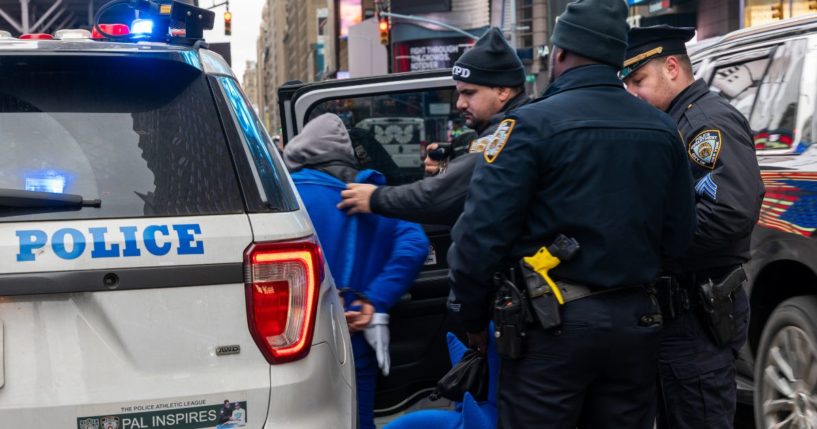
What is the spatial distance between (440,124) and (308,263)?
3.09 meters

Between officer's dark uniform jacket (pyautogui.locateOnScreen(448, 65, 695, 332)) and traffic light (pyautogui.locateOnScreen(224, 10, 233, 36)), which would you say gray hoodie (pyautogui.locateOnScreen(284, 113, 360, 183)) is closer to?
officer's dark uniform jacket (pyautogui.locateOnScreen(448, 65, 695, 332))

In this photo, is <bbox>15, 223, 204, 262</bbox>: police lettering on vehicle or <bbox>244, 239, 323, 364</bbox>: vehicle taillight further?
<bbox>244, 239, 323, 364</bbox>: vehicle taillight

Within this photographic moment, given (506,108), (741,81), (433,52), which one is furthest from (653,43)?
(433,52)

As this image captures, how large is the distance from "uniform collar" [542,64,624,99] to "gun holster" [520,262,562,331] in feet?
1.96

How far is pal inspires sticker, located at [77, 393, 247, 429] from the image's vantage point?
99.7 inches

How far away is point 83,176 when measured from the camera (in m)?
2.62

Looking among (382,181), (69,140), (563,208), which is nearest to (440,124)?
(382,181)

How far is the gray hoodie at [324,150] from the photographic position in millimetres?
4066

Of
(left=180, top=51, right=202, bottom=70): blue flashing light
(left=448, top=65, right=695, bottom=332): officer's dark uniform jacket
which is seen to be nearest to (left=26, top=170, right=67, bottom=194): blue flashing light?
(left=180, top=51, right=202, bottom=70): blue flashing light

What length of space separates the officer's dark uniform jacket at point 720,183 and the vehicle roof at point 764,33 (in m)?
1.28

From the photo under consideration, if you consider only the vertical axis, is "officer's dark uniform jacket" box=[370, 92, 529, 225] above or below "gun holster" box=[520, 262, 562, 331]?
above

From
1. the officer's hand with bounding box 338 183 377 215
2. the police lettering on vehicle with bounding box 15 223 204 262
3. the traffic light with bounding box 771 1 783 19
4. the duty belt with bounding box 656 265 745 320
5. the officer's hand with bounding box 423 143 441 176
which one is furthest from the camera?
the traffic light with bounding box 771 1 783 19

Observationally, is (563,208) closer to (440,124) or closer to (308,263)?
(308,263)

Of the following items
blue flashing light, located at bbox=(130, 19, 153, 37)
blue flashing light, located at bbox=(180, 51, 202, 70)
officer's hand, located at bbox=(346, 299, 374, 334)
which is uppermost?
blue flashing light, located at bbox=(130, 19, 153, 37)
